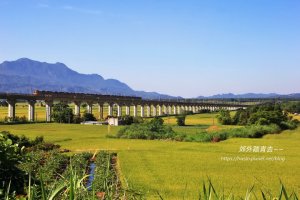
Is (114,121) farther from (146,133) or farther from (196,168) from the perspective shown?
(196,168)

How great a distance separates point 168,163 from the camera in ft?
Answer: 116

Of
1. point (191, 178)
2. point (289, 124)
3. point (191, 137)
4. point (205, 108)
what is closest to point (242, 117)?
point (289, 124)

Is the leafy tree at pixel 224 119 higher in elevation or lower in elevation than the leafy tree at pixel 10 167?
lower

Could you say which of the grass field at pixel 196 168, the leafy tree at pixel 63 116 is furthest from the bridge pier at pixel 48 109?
the grass field at pixel 196 168

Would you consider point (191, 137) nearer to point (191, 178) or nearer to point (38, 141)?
point (38, 141)

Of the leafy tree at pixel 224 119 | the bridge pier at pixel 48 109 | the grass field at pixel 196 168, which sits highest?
the bridge pier at pixel 48 109

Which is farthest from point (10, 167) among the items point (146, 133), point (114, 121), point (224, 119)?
point (224, 119)

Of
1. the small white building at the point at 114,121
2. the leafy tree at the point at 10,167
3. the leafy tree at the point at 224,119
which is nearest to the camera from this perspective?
the leafy tree at the point at 10,167

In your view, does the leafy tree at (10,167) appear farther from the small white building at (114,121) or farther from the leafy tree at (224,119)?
the leafy tree at (224,119)

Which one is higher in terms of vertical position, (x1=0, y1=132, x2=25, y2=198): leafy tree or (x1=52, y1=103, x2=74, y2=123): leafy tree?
(x1=0, y1=132, x2=25, y2=198): leafy tree

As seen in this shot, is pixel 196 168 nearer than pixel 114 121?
Yes

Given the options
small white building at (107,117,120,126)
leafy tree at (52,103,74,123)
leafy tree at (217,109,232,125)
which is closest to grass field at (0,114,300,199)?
small white building at (107,117,120,126)

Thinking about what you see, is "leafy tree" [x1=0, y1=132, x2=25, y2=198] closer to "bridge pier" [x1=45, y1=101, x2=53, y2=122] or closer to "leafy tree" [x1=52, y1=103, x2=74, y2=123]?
"bridge pier" [x1=45, y1=101, x2=53, y2=122]

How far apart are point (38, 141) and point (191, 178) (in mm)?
24786
